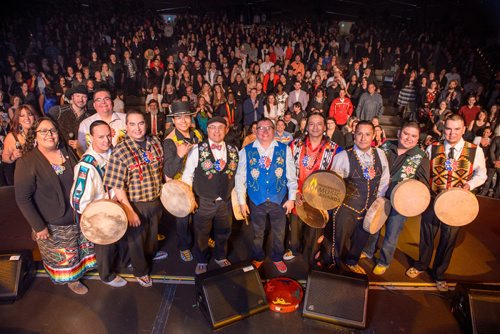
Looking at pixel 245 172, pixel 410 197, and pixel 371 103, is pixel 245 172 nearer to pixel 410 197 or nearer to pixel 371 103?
pixel 410 197

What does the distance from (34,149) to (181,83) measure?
6.25 metres

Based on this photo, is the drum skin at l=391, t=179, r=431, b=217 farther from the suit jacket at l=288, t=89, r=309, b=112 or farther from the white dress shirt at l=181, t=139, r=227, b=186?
the suit jacket at l=288, t=89, r=309, b=112

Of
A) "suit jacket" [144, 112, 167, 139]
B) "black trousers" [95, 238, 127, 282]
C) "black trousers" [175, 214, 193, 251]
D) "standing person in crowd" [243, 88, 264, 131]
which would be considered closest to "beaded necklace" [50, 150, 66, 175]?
"black trousers" [95, 238, 127, 282]

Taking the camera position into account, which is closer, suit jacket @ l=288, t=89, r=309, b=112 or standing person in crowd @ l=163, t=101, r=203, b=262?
standing person in crowd @ l=163, t=101, r=203, b=262

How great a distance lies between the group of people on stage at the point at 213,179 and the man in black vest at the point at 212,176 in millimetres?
11

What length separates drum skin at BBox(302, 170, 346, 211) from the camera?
2.98 meters

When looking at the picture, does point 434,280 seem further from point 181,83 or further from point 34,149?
point 181,83

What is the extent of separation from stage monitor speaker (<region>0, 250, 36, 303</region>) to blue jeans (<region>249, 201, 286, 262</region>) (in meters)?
2.47

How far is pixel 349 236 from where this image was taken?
3.53 m

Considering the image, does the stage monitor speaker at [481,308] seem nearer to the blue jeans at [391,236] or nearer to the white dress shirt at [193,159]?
the blue jeans at [391,236]

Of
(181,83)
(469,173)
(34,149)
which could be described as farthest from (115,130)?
(181,83)

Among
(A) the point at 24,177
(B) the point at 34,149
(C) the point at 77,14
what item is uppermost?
(C) the point at 77,14

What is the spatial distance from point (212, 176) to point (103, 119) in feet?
5.25

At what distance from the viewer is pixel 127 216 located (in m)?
3.02
